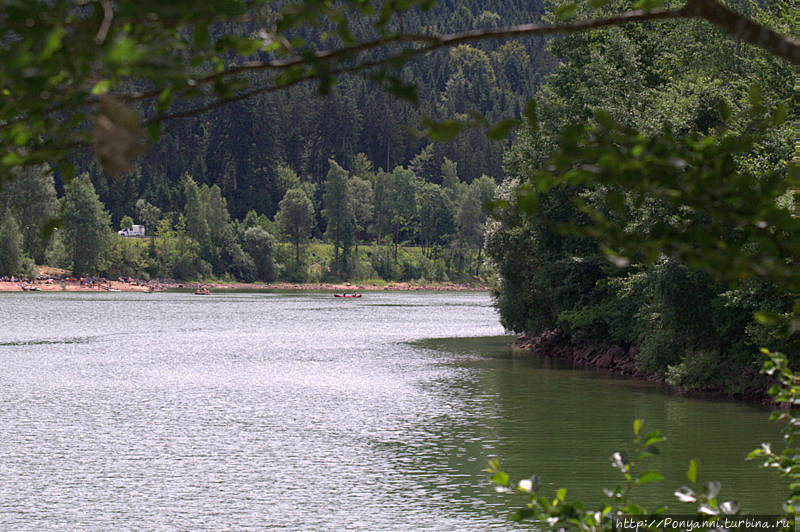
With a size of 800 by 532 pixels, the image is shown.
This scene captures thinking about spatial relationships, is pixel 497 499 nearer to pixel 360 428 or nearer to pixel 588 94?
pixel 360 428

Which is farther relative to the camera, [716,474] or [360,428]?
[360,428]

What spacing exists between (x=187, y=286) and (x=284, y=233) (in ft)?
74.4

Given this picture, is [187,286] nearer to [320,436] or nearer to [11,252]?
[11,252]

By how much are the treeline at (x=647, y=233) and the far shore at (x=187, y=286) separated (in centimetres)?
8517

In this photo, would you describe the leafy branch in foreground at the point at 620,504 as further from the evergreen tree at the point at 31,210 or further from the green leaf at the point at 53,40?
the evergreen tree at the point at 31,210

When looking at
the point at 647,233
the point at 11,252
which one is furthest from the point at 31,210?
the point at 647,233

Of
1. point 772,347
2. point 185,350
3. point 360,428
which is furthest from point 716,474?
point 185,350

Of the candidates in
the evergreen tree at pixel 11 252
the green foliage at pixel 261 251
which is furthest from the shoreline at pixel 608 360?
the green foliage at pixel 261 251

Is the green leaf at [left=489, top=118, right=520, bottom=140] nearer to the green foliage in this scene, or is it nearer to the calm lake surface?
the calm lake surface

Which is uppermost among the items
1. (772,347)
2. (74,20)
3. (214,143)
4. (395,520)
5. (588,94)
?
(214,143)

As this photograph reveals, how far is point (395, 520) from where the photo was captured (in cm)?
1529

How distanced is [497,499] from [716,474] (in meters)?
4.87

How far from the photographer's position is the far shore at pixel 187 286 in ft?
371

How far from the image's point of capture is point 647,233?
27.6 m
